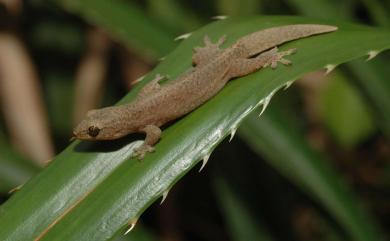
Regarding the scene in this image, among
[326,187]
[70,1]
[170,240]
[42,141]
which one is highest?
[70,1]

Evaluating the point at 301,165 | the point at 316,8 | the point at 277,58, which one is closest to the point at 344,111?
the point at 316,8

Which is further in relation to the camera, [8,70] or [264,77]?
[8,70]

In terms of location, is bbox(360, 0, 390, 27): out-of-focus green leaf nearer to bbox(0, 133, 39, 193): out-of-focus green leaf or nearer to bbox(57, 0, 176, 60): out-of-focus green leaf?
bbox(57, 0, 176, 60): out-of-focus green leaf

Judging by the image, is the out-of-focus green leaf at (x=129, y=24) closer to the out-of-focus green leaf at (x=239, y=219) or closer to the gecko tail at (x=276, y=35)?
the gecko tail at (x=276, y=35)

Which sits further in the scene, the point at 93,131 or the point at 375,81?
the point at 375,81

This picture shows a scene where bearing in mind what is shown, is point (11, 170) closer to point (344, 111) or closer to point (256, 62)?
point (256, 62)

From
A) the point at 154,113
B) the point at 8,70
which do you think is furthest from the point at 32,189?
the point at 8,70

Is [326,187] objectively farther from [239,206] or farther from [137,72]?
[137,72]
